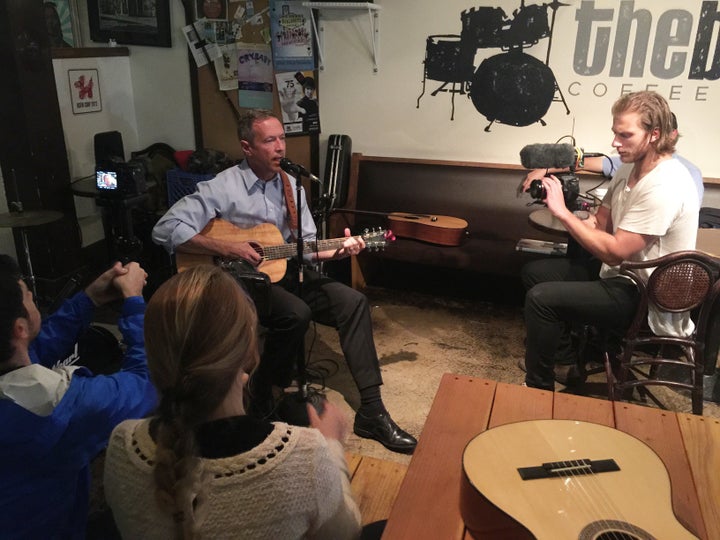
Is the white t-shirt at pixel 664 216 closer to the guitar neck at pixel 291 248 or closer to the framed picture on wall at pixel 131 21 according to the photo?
the guitar neck at pixel 291 248

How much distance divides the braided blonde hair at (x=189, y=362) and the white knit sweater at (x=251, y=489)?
39 millimetres

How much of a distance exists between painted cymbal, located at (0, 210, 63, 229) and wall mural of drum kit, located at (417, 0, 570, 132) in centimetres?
247

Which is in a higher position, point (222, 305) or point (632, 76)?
point (632, 76)

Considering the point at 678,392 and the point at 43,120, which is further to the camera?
the point at 43,120

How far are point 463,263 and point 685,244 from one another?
150 centimetres

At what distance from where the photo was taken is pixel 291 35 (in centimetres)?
413

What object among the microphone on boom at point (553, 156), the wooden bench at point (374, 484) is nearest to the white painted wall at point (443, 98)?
the microphone on boom at point (553, 156)

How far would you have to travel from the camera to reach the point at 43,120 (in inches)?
146

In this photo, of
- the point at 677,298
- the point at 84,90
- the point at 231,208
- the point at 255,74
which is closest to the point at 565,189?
the point at 677,298

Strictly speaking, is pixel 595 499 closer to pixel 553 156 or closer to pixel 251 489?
pixel 251 489

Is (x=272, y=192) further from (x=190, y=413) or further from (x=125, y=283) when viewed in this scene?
(x=190, y=413)

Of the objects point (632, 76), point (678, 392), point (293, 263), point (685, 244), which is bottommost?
point (678, 392)

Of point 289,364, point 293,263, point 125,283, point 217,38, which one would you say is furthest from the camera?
point 217,38

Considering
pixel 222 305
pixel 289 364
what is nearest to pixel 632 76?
pixel 289 364
